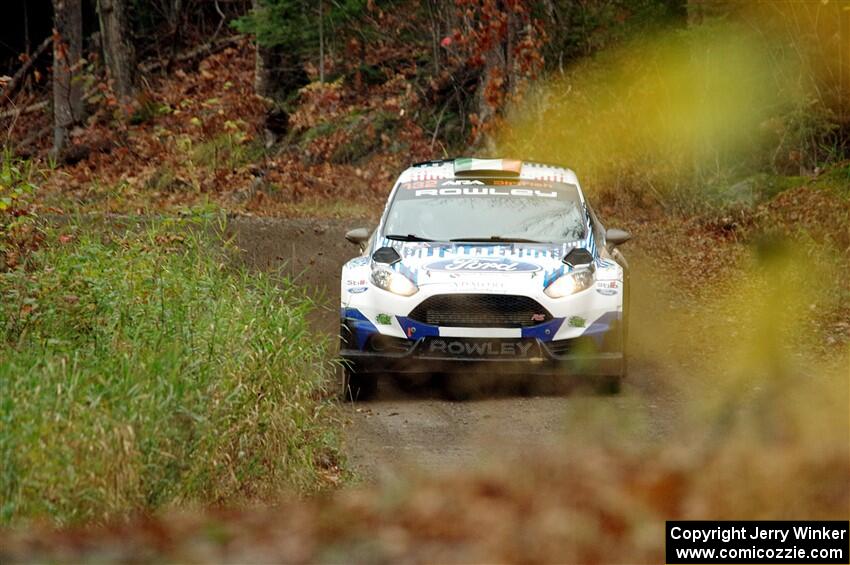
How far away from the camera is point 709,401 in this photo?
10.6 m

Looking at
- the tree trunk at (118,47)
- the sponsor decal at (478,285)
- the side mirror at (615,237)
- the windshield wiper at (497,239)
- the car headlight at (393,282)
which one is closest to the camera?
the sponsor decal at (478,285)

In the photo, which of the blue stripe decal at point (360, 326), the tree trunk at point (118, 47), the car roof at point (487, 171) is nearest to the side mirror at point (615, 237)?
the car roof at point (487, 171)

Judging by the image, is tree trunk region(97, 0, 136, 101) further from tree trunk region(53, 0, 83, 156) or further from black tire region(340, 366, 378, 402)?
black tire region(340, 366, 378, 402)

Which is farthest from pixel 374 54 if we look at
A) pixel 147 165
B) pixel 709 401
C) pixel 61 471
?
pixel 61 471

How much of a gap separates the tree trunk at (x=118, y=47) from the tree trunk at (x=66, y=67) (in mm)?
632

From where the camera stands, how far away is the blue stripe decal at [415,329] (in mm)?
10531

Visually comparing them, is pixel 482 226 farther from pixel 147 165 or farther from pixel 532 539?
pixel 147 165

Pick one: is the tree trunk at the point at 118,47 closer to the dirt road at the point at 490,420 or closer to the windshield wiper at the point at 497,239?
the windshield wiper at the point at 497,239

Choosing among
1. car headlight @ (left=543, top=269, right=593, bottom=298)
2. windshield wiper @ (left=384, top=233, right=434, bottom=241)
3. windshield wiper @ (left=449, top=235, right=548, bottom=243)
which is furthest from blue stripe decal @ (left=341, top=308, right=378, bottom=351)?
car headlight @ (left=543, top=269, right=593, bottom=298)

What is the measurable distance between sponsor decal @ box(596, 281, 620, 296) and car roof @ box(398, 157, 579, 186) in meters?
1.81

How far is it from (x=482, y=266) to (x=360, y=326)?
108 centimetres

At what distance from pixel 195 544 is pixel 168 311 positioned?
3808mm

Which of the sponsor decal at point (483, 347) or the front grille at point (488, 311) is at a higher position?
the front grille at point (488, 311)

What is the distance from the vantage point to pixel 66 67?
2894 cm
